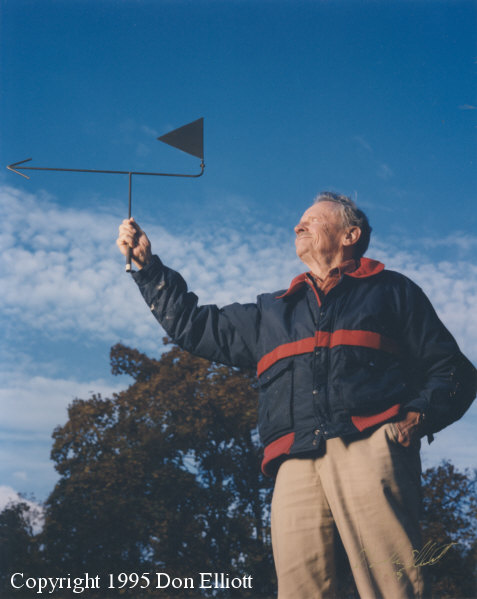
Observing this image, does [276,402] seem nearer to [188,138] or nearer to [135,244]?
[135,244]

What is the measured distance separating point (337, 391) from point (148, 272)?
3.64ft

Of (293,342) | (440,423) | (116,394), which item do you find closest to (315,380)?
(293,342)

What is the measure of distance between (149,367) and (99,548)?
138 inches

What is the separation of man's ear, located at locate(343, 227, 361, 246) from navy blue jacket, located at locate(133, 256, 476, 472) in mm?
175

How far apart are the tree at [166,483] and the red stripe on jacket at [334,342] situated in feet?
26.3

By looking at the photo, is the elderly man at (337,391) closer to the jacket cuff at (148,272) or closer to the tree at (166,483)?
the jacket cuff at (148,272)

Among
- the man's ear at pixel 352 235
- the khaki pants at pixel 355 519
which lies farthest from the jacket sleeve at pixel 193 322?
the khaki pants at pixel 355 519

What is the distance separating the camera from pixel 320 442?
2.87 meters

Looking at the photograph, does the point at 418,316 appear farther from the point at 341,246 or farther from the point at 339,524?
the point at 339,524

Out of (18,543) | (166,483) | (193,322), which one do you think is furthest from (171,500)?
(193,322)

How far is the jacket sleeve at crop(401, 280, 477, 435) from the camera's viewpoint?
9.78 ft

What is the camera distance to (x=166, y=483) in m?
10.9

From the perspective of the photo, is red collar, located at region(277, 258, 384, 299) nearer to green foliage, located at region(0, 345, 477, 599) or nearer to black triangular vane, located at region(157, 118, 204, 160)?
black triangular vane, located at region(157, 118, 204, 160)
